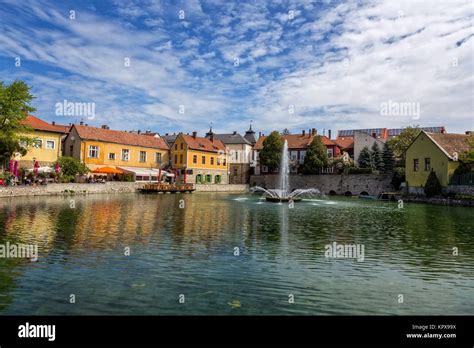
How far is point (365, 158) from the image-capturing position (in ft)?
215

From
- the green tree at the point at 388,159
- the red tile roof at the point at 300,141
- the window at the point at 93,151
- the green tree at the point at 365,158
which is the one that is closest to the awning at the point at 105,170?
the window at the point at 93,151

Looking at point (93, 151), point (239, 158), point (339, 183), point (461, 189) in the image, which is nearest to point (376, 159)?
point (339, 183)

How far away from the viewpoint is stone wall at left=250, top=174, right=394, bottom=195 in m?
58.4

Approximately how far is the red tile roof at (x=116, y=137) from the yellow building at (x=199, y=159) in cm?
325

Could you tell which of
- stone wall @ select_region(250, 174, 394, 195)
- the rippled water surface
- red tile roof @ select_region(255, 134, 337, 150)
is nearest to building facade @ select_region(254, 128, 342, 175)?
red tile roof @ select_region(255, 134, 337, 150)

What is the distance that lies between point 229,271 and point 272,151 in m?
61.2

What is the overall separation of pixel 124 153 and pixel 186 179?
41.2ft

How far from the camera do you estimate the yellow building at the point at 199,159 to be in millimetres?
66125

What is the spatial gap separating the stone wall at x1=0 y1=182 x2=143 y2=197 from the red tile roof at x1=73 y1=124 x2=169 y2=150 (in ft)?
35.0

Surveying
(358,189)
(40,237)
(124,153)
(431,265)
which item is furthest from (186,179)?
(431,265)

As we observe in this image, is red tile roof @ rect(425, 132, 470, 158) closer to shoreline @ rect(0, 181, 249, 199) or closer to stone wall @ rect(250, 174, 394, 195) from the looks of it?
stone wall @ rect(250, 174, 394, 195)

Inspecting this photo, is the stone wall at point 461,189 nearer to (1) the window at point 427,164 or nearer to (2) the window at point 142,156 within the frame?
(1) the window at point 427,164

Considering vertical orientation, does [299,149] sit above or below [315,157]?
above

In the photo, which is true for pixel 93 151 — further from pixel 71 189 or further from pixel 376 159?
pixel 376 159
